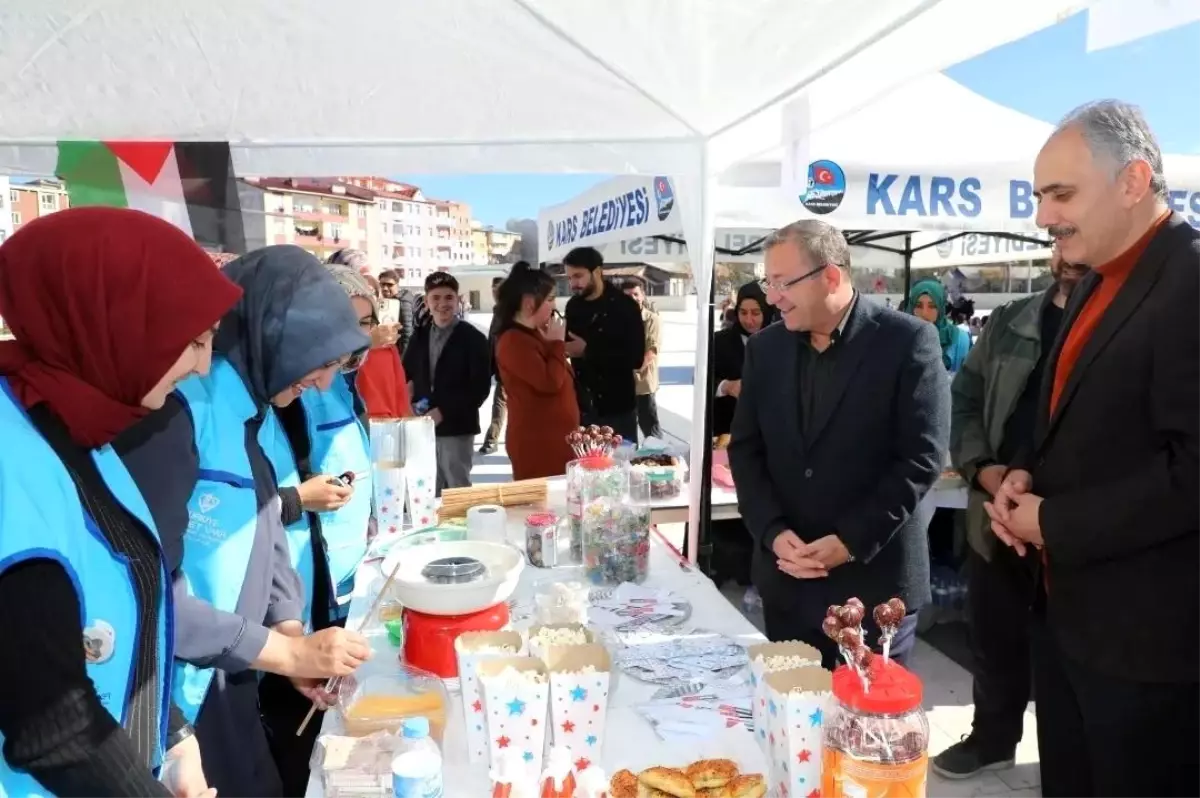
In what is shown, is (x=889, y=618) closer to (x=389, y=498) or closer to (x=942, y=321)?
(x=389, y=498)

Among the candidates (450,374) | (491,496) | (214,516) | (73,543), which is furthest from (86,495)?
(450,374)

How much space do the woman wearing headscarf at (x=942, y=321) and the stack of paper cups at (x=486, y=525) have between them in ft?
11.6

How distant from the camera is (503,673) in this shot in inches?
Result: 43.2

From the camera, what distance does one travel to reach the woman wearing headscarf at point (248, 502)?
1327mm

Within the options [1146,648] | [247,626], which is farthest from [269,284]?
[1146,648]

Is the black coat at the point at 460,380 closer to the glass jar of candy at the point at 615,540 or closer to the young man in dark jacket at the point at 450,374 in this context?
the young man in dark jacket at the point at 450,374

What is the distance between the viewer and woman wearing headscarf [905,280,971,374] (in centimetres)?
504

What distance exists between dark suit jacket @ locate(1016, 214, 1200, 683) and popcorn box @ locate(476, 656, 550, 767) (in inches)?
40.5

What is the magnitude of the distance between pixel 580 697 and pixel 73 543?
2.18 ft

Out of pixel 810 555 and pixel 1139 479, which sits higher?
pixel 1139 479

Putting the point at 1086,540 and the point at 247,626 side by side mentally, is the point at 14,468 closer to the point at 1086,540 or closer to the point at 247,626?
the point at 247,626

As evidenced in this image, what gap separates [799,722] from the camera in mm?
1001

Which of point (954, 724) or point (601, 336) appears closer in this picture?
point (954, 724)

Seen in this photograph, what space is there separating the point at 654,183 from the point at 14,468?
3799mm
